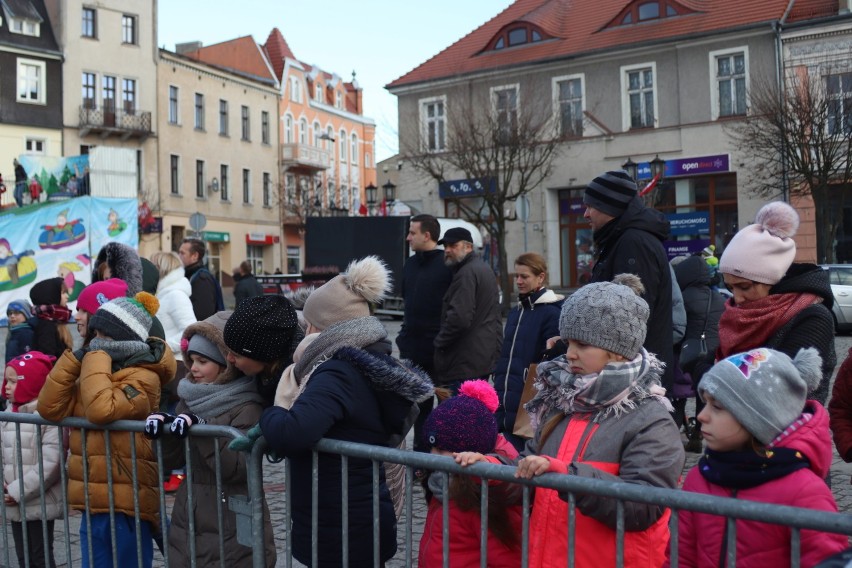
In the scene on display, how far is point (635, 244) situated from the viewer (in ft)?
16.0

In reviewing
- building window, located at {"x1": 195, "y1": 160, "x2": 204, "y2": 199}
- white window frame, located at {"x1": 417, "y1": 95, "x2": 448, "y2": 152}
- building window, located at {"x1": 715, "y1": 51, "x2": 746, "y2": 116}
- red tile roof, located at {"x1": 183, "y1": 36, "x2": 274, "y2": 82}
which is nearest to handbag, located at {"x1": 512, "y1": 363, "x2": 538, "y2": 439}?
building window, located at {"x1": 715, "y1": 51, "x2": 746, "y2": 116}

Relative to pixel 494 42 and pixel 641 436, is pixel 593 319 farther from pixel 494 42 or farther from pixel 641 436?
pixel 494 42

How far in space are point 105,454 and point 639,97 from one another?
3287cm

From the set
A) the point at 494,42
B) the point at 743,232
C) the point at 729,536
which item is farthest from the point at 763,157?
the point at 729,536

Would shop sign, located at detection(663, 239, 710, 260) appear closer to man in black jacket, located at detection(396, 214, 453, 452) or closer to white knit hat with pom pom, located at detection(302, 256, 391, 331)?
man in black jacket, located at detection(396, 214, 453, 452)

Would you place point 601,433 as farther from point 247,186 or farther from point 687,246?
point 247,186

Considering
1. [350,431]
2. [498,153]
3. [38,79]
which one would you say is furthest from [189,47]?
[350,431]

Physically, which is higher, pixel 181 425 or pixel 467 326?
pixel 467 326

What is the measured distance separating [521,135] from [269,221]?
25.3m

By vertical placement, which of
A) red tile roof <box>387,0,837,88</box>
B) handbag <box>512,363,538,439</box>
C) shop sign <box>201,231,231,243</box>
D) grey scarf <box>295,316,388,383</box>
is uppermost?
red tile roof <box>387,0,837,88</box>

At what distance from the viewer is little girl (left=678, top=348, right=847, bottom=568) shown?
8.81 feet

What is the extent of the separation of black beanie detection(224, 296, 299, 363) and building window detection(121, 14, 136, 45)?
150ft

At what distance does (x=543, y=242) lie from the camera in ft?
120

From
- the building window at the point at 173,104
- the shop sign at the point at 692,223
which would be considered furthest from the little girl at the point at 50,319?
the building window at the point at 173,104
